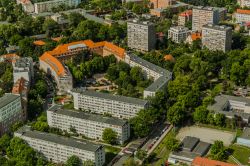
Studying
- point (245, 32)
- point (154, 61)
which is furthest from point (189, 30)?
point (154, 61)

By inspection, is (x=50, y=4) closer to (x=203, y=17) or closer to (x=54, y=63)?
(x=203, y=17)

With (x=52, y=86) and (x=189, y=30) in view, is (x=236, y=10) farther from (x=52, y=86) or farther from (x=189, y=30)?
(x=52, y=86)

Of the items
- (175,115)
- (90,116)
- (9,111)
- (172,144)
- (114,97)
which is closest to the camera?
(172,144)

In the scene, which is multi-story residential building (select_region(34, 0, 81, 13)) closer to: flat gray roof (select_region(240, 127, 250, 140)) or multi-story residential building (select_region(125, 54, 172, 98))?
multi-story residential building (select_region(125, 54, 172, 98))

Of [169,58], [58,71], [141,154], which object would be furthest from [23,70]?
[141,154]

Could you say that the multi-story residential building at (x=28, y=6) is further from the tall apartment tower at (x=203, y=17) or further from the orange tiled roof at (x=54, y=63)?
the tall apartment tower at (x=203, y=17)

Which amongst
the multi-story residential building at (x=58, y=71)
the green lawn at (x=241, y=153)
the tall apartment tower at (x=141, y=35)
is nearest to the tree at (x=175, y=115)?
the green lawn at (x=241, y=153)

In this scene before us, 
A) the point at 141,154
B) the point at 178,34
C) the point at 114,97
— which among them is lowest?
the point at 141,154
